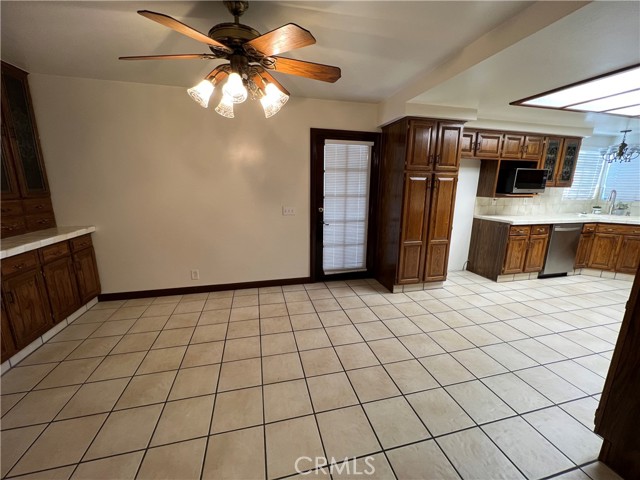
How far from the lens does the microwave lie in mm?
3783

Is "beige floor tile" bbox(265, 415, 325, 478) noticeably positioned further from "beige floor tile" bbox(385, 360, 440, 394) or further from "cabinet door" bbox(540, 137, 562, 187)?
"cabinet door" bbox(540, 137, 562, 187)

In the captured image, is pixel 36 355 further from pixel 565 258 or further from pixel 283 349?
pixel 565 258

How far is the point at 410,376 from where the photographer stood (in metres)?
1.96

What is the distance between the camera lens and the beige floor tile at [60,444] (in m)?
1.33

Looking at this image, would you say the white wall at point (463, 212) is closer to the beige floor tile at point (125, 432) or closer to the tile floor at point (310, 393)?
the tile floor at point (310, 393)

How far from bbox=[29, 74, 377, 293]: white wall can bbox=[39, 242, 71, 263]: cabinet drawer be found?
0.46 metres

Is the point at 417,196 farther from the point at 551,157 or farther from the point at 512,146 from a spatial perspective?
the point at 551,157

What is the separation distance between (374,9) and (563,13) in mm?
995

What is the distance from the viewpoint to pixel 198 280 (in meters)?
3.35

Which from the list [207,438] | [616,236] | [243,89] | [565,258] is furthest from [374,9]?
[616,236]

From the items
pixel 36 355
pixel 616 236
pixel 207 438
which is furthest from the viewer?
pixel 616 236

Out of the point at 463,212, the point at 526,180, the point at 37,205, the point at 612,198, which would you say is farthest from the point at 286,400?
the point at 612,198

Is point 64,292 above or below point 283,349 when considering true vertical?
above

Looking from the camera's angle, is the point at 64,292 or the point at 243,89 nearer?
the point at 243,89
